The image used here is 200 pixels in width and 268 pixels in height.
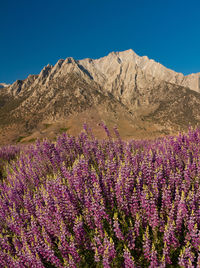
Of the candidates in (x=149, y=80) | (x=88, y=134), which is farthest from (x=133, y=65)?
(x=88, y=134)

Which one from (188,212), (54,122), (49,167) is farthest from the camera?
(54,122)

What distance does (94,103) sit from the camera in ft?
367

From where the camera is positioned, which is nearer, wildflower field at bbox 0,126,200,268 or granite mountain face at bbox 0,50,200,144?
wildflower field at bbox 0,126,200,268

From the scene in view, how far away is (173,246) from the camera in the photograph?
14.9 feet

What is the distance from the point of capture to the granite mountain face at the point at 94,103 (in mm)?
91062

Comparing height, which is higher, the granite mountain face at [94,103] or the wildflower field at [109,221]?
the granite mountain face at [94,103]

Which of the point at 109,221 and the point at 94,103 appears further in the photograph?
the point at 94,103

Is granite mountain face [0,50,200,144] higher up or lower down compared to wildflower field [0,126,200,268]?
higher up

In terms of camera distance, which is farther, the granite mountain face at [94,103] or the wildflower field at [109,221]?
the granite mountain face at [94,103]

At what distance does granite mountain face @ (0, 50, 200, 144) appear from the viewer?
91062 millimetres

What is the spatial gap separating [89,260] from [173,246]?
7.78 ft

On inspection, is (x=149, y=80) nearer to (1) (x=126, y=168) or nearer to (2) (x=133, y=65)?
(2) (x=133, y=65)

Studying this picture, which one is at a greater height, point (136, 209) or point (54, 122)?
point (54, 122)

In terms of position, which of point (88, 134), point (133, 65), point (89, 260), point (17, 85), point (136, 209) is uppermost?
point (133, 65)
